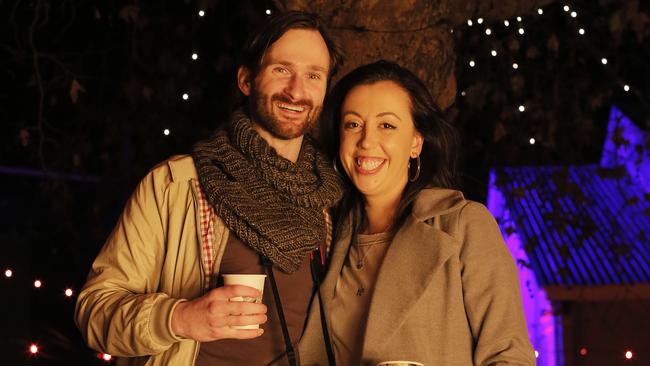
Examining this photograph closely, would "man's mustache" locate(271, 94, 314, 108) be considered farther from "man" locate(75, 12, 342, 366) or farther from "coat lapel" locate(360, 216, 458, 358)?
"coat lapel" locate(360, 216, 458, 358)

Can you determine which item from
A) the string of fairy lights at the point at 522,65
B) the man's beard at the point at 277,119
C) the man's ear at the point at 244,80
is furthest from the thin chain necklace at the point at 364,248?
the string of fairy lights at the point at 522,65

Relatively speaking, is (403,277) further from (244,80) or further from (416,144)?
(244,80)

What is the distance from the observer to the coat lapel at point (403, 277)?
234cm

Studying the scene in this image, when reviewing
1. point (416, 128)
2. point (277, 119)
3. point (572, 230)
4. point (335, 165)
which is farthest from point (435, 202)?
point (572, 230)

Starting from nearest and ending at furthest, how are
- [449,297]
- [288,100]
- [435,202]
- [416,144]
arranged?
[449,297]
[435,202]
[288,100]
[416,144]

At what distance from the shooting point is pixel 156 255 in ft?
8.20

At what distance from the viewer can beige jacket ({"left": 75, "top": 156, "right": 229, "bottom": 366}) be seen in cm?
236

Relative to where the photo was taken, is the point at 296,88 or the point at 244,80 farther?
the point at 244,80

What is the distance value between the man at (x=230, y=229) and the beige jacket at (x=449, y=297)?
0.33m

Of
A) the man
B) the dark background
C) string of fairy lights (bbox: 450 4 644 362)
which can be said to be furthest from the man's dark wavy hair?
string of fairy lights (bbox: 450 4 644 362)

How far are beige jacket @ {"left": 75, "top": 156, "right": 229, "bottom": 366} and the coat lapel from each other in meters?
0.54

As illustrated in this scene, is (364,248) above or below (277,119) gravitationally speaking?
below

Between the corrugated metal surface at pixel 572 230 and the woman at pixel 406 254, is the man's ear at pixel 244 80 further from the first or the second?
the corrugated metal surface at pixel 572 230

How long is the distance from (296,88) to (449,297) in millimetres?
891
